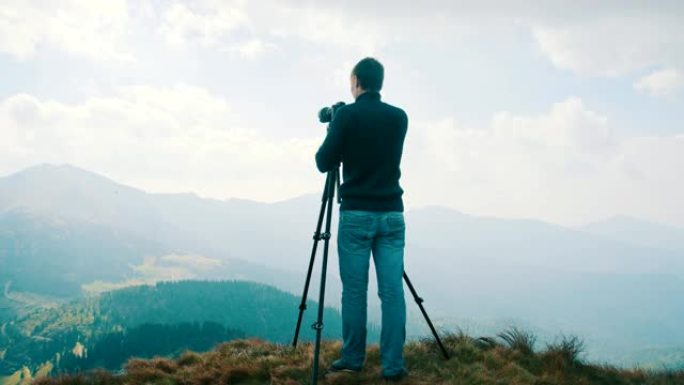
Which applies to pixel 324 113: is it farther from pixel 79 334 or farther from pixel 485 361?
pixel 79 334

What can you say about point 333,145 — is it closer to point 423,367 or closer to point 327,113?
point 327,113

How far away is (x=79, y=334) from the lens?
7653 inches

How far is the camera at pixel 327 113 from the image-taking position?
682 cm

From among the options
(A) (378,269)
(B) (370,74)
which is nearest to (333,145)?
(B) (370,74)

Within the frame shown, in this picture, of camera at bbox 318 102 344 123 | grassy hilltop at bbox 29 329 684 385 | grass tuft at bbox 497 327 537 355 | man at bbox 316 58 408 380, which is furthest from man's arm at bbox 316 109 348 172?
grass tuft at bbox 497 327 537 355

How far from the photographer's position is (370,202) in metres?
6.25

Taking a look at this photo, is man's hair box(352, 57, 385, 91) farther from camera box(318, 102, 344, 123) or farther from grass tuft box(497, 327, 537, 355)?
grass tuft box(497, 327, 537, 355)

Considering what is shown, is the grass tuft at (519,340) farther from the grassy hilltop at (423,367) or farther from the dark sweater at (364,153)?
the dark sweater at (364,153)

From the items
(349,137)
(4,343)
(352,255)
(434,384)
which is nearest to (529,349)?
(434,384)

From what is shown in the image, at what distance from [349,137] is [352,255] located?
4.90 feet

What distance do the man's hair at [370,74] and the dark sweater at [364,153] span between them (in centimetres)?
21

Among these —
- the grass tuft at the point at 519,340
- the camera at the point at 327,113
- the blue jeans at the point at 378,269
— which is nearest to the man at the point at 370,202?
the blue jeans at the point at 378,269

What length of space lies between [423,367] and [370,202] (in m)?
2.57

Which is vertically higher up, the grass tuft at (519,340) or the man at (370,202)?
the man at (370,202)
